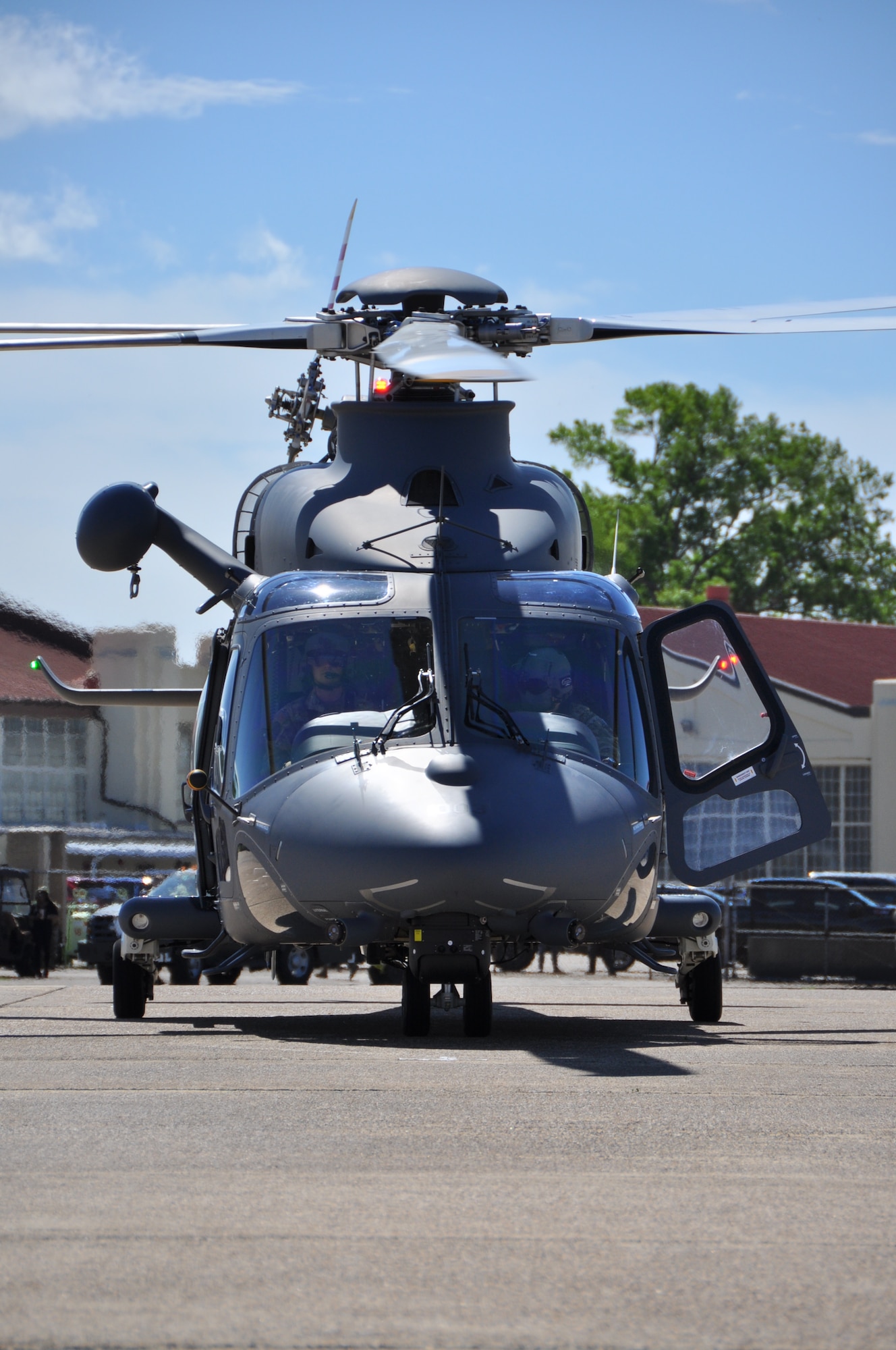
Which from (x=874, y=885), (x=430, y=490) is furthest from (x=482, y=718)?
(x=874, y=885)

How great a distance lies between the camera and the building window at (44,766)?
4344 cm

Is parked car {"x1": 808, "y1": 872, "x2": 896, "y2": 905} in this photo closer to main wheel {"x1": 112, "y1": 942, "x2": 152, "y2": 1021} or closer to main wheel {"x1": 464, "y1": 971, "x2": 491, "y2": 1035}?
main wheel {"x1": 112, "y1": 942, "x2": 152, "y2": 1021}

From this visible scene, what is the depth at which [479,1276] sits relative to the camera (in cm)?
484

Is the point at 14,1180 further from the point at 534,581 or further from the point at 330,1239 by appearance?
the point at 534,581

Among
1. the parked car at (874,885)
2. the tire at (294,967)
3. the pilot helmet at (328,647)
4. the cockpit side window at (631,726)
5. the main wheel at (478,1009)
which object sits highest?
the pilot helmet at (328,647)

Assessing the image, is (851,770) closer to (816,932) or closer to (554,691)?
(816,932)

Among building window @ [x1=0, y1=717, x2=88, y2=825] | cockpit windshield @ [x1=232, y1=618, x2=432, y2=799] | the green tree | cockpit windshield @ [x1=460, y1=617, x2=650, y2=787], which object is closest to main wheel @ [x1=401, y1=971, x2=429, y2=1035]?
cockpit windshield @ [x1=232, y1=618, x2=432, y2=799]

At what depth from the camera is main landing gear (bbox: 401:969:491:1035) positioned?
463 inches

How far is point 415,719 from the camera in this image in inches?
460

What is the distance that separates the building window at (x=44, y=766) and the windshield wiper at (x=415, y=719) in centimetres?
3267

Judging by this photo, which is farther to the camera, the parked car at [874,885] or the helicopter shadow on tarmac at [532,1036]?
the parked car at [874,885]

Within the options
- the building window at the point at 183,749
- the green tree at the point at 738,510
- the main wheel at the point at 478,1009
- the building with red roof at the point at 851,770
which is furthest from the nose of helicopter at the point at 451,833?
the green tree at the point at 738,510

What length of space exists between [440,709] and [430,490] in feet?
8.69

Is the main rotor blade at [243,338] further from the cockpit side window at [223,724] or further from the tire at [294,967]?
the tire at [294,967]
